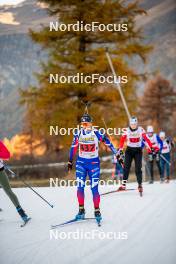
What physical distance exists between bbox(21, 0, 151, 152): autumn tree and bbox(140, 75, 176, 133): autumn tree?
20005 millimetres

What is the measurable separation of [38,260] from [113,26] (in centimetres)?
1499

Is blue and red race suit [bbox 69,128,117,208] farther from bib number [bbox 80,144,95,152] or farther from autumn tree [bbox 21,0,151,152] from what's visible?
autumn tree [bbox 21,0,151,152]

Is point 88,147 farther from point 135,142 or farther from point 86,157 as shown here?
point 135,142

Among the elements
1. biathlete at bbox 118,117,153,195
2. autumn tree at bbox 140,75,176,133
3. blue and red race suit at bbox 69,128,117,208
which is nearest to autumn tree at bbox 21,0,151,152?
biathlete at bbox 118,117,153,195

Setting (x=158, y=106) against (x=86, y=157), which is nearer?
(x=86, y=157)

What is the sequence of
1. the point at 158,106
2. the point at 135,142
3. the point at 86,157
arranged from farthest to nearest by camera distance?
the point at 158,106, the point at 135,142, the point at 86,157

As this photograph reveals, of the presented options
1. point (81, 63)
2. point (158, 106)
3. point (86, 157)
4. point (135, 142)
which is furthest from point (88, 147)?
point (158, 106)

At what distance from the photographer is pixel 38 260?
5.75 m

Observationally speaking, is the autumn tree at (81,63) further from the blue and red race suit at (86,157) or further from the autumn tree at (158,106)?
the autumn tree at (158,106)

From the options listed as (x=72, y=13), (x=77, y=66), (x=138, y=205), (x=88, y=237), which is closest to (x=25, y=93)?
(x=77, y=66)

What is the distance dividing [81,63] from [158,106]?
77.2 feet

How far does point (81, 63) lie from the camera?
727 inches

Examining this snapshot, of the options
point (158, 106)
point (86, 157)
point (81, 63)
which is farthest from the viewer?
point (158, 106)

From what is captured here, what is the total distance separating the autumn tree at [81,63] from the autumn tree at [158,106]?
2000 cm
